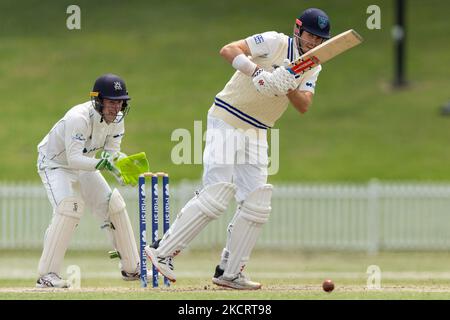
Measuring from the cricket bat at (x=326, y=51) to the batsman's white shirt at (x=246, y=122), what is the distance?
249 millimetres

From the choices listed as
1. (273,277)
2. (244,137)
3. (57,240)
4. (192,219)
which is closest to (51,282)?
(57,240)

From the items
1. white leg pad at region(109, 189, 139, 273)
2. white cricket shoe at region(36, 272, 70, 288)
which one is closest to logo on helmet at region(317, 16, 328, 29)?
white leg pad at region(109, 189, 139, 273)

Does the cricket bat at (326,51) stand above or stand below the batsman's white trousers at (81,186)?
above

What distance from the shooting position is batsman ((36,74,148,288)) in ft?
29.2

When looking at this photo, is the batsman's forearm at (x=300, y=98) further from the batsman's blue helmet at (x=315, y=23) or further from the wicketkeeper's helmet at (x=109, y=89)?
the wicketkeeper's helmet at (x=109, y=89)

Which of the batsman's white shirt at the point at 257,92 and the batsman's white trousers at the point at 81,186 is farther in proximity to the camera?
the batsman's white trousers at the point at 81,186

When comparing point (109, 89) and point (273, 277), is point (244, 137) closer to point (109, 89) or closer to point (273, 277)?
point (109, 89)

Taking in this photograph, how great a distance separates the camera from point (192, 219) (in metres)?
8.30

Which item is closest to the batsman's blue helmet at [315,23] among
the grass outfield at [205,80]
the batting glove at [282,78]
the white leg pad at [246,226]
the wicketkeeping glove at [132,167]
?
the batting glove at [282,78]

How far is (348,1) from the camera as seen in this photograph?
31.3 meters

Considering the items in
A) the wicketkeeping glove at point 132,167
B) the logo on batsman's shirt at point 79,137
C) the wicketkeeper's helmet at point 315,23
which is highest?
the wicketkeeper's helmet at point 315,23

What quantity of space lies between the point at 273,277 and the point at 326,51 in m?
4.43

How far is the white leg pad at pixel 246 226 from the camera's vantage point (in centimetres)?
857

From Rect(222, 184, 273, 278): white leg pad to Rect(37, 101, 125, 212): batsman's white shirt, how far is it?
1.19m
